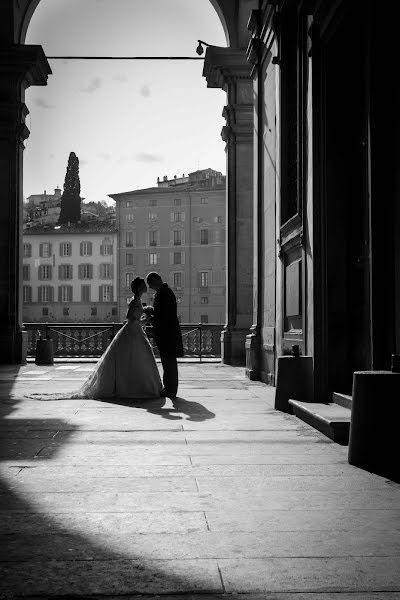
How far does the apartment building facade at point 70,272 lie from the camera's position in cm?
8619

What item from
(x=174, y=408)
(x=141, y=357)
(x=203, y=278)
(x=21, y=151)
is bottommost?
(x=174, y=408)

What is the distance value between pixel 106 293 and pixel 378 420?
82610 mm

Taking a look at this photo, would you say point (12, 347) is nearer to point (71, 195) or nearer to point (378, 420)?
point (378, 420)

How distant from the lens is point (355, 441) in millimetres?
5230

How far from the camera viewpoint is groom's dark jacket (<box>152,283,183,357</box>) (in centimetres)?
1033

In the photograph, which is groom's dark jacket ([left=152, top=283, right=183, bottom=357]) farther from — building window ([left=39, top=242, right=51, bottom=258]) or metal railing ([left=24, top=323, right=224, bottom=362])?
building window ([left=39, top=242, right=51, bottom=258])

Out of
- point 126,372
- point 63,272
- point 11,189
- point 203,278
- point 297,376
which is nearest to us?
point 297,376

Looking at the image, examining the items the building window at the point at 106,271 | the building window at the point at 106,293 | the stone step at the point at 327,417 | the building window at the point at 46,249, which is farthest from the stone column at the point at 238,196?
the building window at the point at 46,249

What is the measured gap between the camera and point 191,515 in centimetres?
384

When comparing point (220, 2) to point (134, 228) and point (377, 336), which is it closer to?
point (377, 336)

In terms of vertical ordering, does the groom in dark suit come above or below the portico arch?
below

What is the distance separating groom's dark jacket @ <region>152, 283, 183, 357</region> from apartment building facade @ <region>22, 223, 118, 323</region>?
75.5 metres

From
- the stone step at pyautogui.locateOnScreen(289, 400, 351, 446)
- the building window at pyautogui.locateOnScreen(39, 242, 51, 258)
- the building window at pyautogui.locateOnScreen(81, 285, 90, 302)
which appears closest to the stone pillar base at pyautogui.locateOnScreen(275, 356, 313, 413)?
the stone step at pyautogui.locateOnScreen(289, 400, 351, 446)

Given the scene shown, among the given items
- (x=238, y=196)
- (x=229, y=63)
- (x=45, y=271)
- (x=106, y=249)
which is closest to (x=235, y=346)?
(x=238, y=196)
